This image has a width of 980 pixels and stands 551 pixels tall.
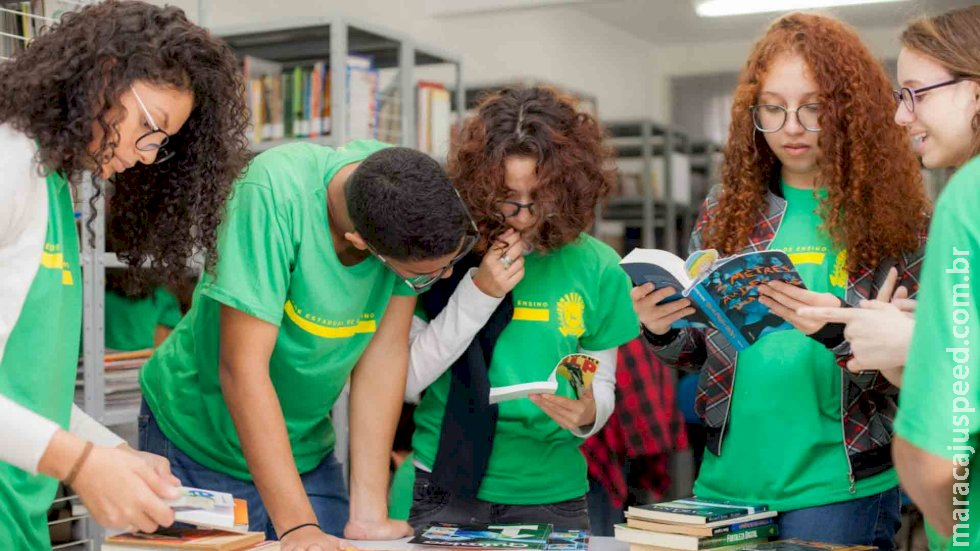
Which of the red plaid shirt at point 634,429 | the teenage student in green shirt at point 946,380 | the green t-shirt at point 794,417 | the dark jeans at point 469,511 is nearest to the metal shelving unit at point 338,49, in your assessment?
the red plaid shirt at point 634,429

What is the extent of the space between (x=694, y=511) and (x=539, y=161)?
2.64 ft

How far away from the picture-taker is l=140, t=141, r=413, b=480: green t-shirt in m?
1.83

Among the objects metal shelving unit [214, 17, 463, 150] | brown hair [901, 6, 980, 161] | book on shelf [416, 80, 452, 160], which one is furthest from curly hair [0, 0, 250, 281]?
book on shelf [416, 80, 452, 160]

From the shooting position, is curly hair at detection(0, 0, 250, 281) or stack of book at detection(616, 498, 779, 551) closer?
curly hair at detection(0, 0, 250, 281)

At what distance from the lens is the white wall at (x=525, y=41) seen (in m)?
5.86

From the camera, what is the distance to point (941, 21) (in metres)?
1.43

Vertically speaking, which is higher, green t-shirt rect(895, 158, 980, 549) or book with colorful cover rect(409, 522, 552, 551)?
green t-shirt rect(895, 158, 980, 549)

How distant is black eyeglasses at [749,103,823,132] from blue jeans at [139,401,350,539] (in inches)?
45.3

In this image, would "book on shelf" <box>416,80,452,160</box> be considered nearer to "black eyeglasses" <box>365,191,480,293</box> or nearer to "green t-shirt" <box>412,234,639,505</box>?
"green t-shirt" <box>412,234,639,505</box>

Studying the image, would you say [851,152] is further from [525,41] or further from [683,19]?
[683,19]

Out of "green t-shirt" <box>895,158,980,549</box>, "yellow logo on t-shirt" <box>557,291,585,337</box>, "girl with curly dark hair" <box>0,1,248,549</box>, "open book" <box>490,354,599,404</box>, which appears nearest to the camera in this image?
"green t-shirt" <box>895,158,980,549</box>

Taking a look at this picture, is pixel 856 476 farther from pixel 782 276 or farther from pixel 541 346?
pixel 541 346

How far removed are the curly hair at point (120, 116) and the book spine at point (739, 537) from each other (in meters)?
0.99

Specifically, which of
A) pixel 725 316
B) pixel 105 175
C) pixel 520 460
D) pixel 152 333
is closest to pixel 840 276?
pixel 725 316
